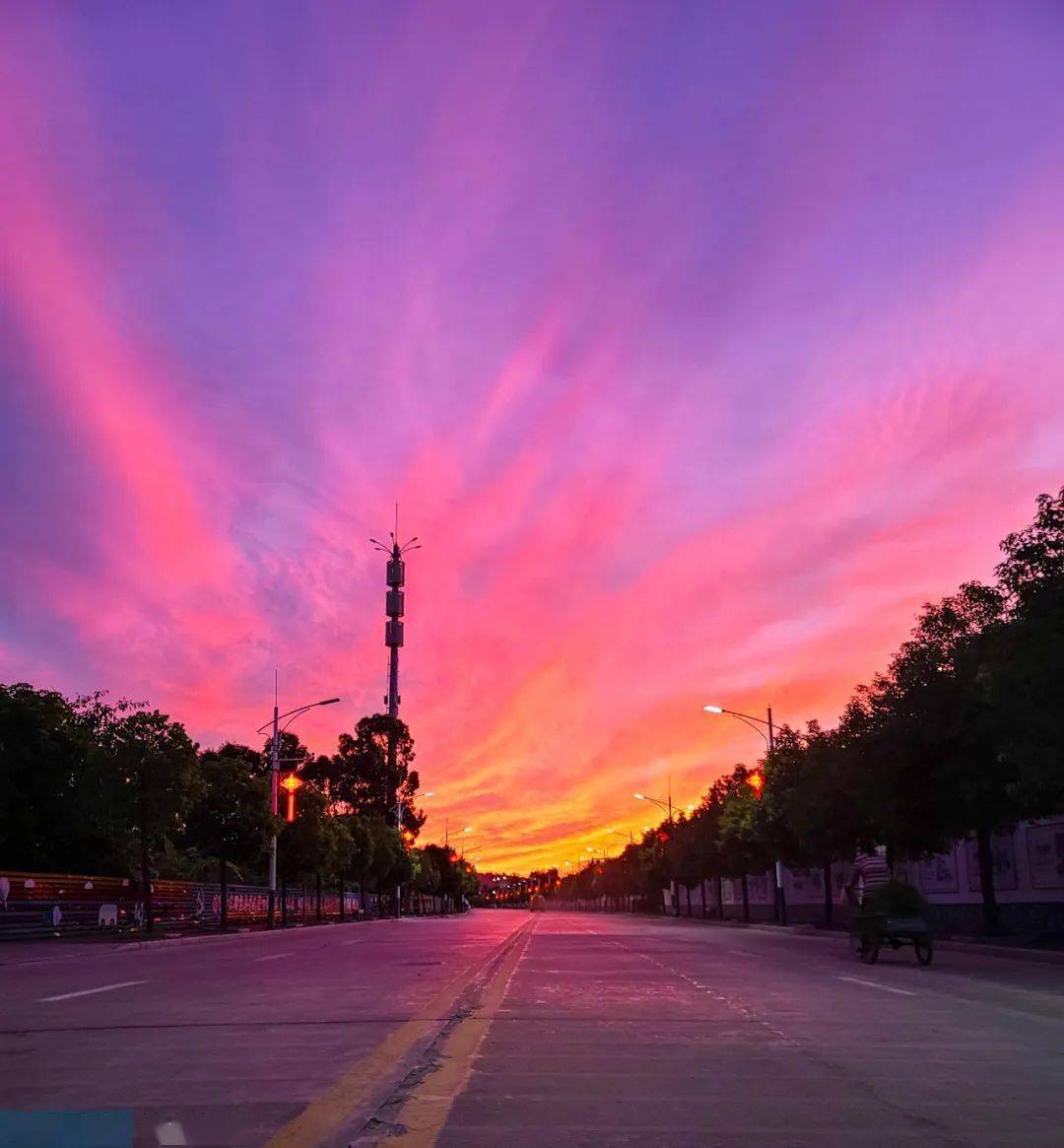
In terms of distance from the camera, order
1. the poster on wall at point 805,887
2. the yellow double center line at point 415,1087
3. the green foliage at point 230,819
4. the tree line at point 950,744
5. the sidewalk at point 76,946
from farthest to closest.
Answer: the poster on wall at point 805,887, the green foliage at point 230,819, the sidewalk at point 76,946, the tree line at point 950,744, the yellow double center line at point 415,1087

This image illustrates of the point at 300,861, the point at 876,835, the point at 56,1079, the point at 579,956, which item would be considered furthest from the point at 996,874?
the point at 56,1079

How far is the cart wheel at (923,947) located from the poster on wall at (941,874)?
26.7 m

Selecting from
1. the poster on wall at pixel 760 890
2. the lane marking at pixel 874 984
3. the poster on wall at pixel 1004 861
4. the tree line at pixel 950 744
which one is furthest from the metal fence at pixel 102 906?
the poster on wall at pixel 760 890

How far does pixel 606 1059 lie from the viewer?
9.61m

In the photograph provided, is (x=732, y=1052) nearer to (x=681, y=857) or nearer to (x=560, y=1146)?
(x=560, y=1146)

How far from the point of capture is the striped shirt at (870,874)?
22.1 m

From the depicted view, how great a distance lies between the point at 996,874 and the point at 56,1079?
41509 millimetres

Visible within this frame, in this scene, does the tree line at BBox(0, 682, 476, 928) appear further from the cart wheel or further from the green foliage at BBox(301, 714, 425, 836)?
the cart wheel

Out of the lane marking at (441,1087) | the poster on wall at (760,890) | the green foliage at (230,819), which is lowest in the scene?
the poster on wall at (760,890)

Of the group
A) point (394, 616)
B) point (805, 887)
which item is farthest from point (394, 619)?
point (805, 887)

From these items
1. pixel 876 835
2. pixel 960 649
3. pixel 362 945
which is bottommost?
pixel 362 945

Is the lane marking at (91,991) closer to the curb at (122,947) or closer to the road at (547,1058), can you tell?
the road at (547,1058)

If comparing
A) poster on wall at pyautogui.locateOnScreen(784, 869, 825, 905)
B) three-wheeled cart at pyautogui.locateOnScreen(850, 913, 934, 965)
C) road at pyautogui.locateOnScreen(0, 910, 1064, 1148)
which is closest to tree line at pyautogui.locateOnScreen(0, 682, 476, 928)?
road at pyautogui.locateOnScreen(0, 910, 1064, 1148)

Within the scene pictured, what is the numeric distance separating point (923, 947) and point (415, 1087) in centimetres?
1732
